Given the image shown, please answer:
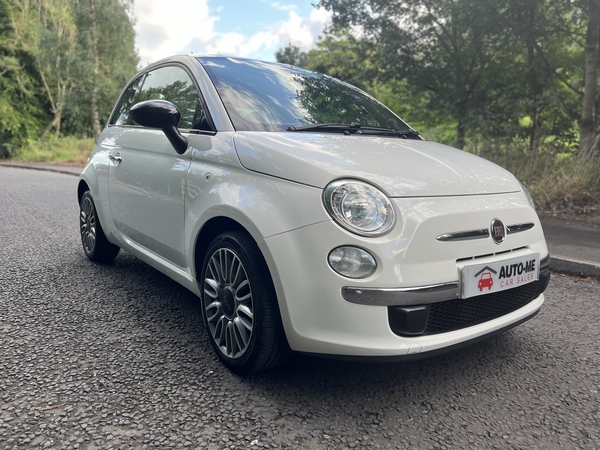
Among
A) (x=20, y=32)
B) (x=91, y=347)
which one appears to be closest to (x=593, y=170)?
(x=91, y=347)

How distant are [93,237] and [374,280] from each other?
9.99 feet

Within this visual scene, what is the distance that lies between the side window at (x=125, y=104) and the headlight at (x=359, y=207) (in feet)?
7.69

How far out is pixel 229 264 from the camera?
7.43 feet

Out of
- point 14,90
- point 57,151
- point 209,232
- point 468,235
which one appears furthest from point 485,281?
point 14,90

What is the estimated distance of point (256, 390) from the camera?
215cm

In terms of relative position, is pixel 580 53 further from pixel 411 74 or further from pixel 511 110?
pixel 411 74

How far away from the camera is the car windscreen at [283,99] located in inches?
103

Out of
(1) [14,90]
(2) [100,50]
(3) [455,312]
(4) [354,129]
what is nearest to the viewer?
(3) [455,312]

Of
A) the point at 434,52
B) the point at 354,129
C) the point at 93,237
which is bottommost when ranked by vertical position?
the point at 93,237

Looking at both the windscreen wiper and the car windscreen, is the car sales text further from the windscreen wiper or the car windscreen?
the car windscreen

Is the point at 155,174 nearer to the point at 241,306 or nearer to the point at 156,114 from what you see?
the point at 156,114

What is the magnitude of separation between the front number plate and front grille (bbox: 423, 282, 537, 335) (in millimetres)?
43

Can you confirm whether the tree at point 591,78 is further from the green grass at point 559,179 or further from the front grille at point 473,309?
the front grille at point 473,309

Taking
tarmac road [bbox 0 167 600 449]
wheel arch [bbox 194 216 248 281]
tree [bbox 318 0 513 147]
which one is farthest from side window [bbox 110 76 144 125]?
tree [bbox 318 0 513 147]
